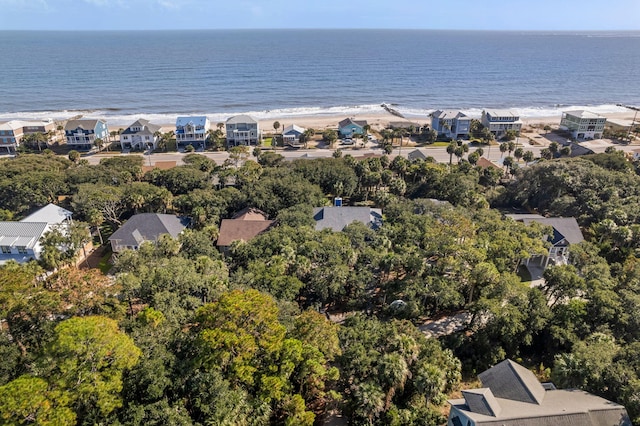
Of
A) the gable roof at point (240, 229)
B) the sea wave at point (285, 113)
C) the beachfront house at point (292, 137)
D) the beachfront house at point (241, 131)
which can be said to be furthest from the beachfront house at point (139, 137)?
the gable roof at point (240, 229)

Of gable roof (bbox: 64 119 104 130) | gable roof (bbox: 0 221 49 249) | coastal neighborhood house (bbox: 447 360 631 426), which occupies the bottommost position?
gable roof (bbox: 0 221 49 249)

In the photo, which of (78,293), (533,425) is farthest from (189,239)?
(533,425)

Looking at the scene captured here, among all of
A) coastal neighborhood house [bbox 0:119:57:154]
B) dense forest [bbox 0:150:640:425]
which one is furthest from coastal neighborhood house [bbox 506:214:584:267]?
coastal neighborhood house [bbox 0:119:57:154]

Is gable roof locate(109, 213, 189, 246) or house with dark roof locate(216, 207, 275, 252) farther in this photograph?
house with dark roof locate(216, 207, 275, 252)

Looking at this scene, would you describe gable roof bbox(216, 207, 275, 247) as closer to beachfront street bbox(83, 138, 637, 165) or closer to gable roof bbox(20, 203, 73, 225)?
gable roof bbox(20, 203, 73, 225)

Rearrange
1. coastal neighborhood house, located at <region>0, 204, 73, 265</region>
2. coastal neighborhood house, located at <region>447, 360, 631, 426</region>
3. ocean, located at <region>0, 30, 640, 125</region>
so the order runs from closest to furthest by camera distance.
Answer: coastal neighborhood house, located at <region>447, 360, 631, 426</region> < coastal neighborhood house, located at <region>0, 204, 73, 265</region> < ocean, located at <region>0, 30, 640, 125</region>

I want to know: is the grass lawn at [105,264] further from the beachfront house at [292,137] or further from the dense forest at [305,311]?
the beachfront house at [292,137]

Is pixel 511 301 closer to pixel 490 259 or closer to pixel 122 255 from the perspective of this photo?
pixel 490 259
